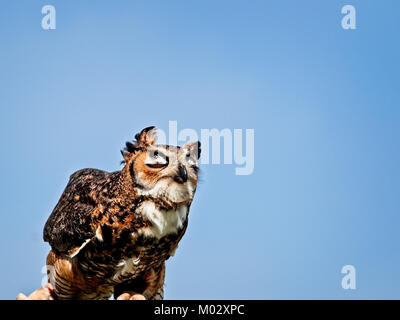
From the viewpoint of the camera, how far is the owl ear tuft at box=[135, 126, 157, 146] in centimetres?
378

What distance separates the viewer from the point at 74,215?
4.10m

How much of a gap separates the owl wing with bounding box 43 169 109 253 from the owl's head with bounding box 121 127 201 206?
0.53 m

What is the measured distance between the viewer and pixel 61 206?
4477mm

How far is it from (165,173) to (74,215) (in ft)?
3.10

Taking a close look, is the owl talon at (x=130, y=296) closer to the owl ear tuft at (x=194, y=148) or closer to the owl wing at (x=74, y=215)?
the owl wing at (x=74, y=215)

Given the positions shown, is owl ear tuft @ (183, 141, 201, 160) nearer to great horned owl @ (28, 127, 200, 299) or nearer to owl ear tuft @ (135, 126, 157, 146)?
great horned owl @ (28, 127, 200, 299)

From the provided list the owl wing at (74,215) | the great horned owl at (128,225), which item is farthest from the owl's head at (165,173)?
the owl wing at (74,215)

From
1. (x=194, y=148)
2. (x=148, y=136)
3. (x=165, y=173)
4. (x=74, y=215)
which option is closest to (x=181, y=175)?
(x=165, y=173)

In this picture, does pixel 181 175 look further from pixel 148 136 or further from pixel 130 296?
pixel 130 296

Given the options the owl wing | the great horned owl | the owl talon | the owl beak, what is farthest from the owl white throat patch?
the owl talon

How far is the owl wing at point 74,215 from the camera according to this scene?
157 inches
